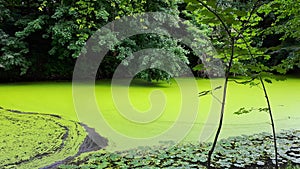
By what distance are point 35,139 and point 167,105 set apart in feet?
6.92

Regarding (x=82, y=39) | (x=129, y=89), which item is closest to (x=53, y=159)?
(x=129, y=89)

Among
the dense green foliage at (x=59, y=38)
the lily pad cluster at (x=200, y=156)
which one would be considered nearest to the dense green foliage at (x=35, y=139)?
the lily pad cluster at (x=200, y=156)

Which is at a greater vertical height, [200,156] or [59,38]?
[59,38]

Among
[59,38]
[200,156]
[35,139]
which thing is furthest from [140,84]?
[200,156]

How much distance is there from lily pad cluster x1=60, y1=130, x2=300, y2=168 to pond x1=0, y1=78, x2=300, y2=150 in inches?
16.0

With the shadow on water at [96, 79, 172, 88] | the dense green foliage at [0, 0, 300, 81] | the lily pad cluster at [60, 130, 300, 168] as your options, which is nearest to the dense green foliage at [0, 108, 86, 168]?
the lily pad cluster at [60, 130, 300, 168]

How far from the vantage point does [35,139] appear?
316 cm

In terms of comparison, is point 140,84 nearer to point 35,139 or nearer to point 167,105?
point 167,105

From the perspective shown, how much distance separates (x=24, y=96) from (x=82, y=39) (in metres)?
1.78

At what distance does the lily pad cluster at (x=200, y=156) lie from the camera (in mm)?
2442

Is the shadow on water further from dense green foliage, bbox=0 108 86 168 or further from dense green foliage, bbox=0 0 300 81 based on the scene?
dense green foliage, bbox=0 108 86 168

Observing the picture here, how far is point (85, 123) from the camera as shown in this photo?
12.5ft

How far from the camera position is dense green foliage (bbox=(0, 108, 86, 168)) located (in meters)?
2.68

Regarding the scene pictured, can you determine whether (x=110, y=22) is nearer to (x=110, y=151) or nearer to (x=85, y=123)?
(x=85, y=123)
